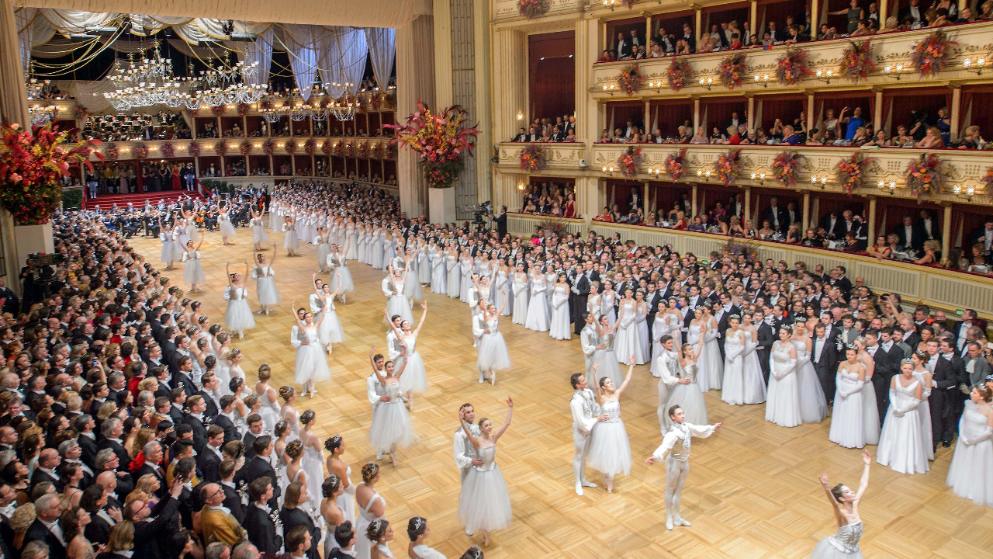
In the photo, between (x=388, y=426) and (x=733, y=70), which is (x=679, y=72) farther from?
(x=388, y=426)

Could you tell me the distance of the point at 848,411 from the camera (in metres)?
9.30

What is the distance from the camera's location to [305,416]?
7.36 m

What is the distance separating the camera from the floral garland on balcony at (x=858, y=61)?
543 inches

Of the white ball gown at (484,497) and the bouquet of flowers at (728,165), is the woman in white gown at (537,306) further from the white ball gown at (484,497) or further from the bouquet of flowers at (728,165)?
the white ball gown at (484,497)

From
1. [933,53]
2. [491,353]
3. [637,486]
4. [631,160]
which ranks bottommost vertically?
[637,486]

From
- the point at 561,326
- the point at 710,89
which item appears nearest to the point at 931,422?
the point at 561,326

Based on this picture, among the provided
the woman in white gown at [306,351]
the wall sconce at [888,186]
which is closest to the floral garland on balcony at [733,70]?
the wall sconce at [888,186]

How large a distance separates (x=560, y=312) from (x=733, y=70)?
6.58 meters

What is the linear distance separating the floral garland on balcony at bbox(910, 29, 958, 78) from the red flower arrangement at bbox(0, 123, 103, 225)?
1531 cm

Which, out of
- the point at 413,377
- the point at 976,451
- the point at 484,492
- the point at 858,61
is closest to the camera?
the point at 484,492

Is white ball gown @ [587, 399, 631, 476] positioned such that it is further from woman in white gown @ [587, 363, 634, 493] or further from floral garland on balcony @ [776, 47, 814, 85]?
floral garland on balcony @ [776, 47, 814, 85]

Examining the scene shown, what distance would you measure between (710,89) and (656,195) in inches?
139

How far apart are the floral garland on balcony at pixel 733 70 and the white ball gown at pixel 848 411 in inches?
335

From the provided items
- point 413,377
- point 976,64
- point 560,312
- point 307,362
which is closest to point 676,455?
point 413,377
